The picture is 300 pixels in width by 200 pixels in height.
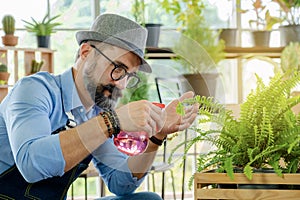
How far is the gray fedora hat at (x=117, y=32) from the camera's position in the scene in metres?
1.68

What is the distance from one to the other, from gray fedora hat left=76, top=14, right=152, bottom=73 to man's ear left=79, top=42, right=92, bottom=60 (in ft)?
0.06

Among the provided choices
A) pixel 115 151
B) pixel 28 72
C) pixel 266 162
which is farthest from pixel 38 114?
pixel 28 72

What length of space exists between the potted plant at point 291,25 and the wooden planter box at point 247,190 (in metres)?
3.74

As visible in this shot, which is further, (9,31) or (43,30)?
(43,30)

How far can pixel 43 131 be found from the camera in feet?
5.55

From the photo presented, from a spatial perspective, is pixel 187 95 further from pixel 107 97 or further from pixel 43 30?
pixel 43 30

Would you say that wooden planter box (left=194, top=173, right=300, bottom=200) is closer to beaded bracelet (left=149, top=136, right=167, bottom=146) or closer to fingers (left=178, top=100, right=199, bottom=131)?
fingers (left=178, top=100, right=199, bottom=131)

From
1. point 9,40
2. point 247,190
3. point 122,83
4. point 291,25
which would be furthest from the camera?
point 9,40

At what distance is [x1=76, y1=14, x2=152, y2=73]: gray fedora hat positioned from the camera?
1677 mm

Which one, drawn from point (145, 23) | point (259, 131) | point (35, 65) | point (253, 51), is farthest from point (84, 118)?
point (35, 65)

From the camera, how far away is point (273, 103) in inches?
52.8

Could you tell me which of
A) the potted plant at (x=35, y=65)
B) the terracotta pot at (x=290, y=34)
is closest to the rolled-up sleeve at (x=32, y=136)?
the terracotta pot at (x=290, y=34)

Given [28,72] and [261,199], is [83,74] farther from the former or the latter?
[28,72]

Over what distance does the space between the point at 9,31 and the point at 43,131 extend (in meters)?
3.76
